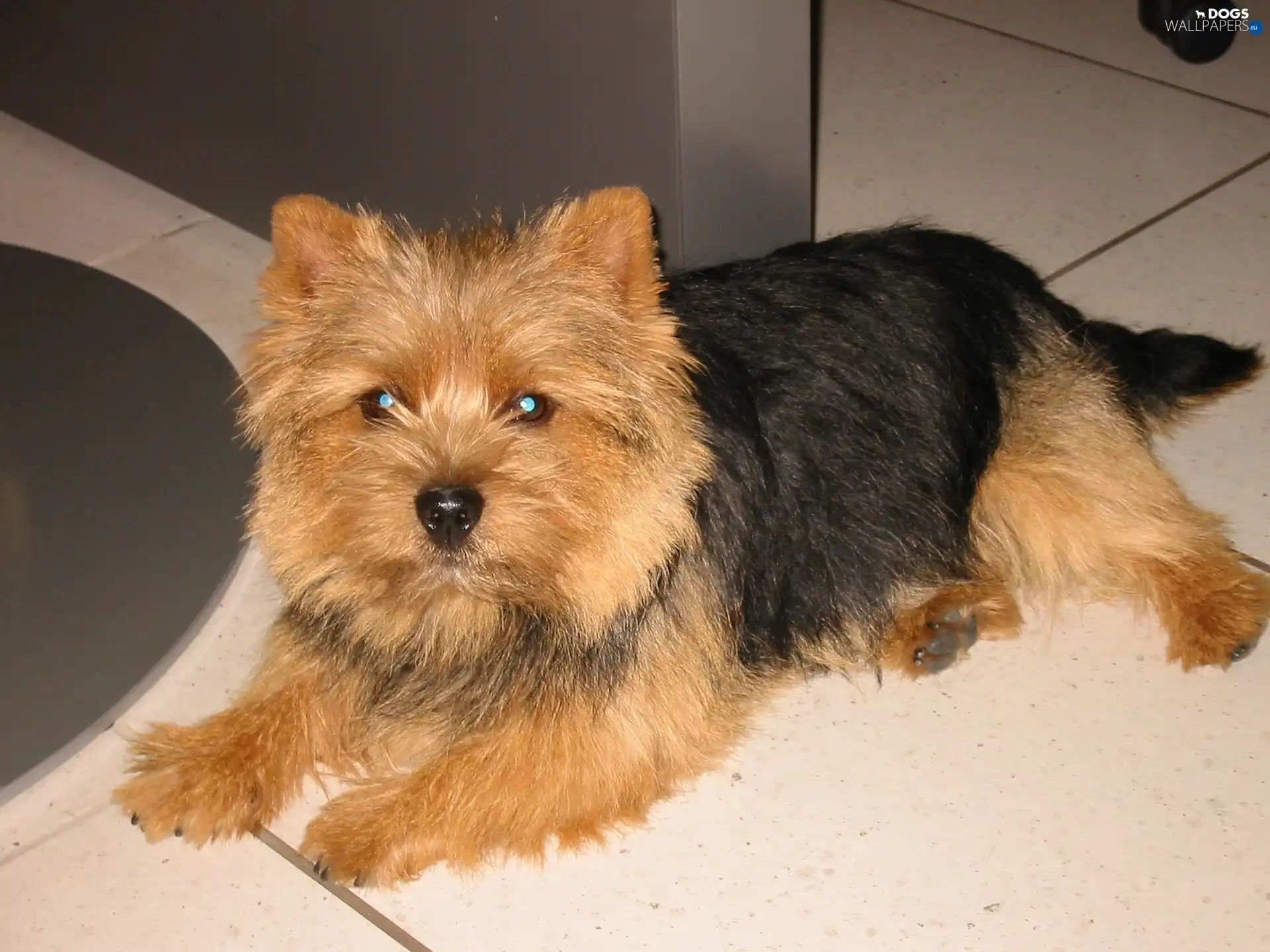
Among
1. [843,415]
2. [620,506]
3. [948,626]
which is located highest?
[620,506]

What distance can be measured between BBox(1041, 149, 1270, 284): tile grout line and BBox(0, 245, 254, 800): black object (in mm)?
2001

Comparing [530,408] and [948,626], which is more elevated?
[530,408]

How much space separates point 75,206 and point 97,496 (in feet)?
4.44

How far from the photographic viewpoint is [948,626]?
249cm

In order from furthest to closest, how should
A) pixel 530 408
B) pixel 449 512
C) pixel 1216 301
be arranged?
pixel 1216 301 < pixel 530 408 < pixel 449 512

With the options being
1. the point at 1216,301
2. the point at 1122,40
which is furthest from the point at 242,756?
the point at 1122,40

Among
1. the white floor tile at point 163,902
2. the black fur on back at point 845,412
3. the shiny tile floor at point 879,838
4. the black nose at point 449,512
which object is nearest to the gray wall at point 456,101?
the black fur on back at point 845,412

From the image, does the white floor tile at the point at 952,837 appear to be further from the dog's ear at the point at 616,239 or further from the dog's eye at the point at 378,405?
the dog's ear at the point at 616,239

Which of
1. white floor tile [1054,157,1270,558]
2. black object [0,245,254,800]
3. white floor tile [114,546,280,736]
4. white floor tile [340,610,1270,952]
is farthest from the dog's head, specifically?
white floor tile [1054,157,1270,558]

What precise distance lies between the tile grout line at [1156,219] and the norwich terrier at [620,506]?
0.73 meters

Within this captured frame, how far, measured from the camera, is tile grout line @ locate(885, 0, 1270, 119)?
405 centimetres

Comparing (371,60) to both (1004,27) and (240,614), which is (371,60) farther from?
(1004,27)

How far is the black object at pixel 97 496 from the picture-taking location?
→ 8.41ft

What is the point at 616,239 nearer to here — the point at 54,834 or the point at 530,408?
the point at 530,408
